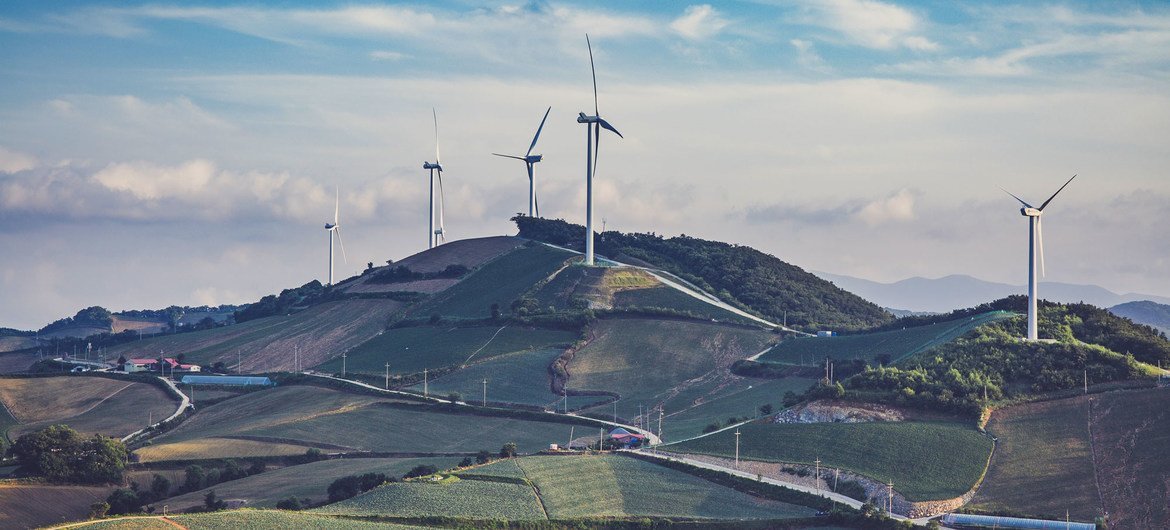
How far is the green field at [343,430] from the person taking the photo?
136625 mm

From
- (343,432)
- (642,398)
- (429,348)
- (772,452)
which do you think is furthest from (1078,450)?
(429,348)

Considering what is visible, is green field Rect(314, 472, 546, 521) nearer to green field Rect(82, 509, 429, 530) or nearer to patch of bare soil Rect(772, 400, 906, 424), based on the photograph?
green field Rect(82, 509, 429, 530)

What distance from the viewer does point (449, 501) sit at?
9994 cm

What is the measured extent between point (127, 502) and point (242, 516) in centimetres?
2636

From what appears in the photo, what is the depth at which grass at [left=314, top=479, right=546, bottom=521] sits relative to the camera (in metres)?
97.3

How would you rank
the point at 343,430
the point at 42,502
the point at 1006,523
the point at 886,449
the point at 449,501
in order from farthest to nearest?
1. the point at 343,430
2. the point at 886,449
3. the point at 42,502
4. the point at 1006,523
5. the point at 449,501

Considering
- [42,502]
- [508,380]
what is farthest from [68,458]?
[508,380]

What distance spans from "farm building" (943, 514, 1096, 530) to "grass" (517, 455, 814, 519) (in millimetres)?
10583

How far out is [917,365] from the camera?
14100cm

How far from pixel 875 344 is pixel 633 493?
73174 millimetres

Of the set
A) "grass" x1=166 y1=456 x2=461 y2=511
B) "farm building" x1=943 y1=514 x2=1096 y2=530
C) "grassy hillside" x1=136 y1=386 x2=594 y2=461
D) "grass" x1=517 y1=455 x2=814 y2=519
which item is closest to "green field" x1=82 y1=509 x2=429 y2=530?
"grass" x1=517 y1=455 x2=814 y2=519

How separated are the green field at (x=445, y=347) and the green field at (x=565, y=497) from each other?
66790mm

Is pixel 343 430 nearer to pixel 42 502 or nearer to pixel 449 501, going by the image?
pixel 42 502

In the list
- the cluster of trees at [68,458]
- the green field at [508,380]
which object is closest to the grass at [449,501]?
the cluster of trees at [68,458]
